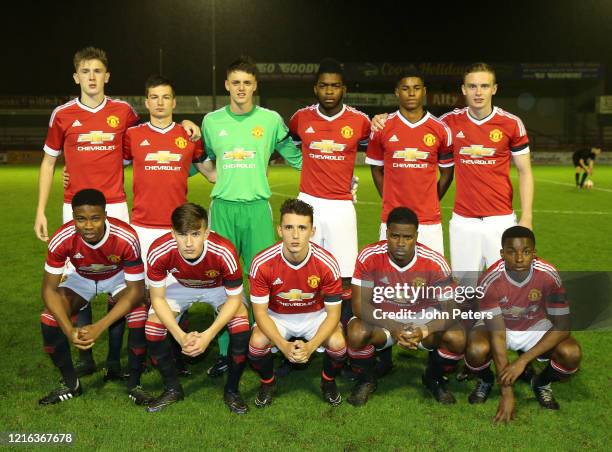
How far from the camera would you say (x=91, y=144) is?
5.03 meters

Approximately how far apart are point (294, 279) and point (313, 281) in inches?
5.1

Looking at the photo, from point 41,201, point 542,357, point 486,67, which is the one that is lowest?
point 542,357

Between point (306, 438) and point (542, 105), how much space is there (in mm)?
44260

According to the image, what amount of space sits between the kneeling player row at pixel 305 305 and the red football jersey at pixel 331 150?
2.94 ft

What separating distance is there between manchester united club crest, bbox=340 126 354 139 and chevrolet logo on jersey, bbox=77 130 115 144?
73.9 inches

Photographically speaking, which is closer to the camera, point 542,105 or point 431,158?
point 431,158

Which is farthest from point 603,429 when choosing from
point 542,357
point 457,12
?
point 457,12

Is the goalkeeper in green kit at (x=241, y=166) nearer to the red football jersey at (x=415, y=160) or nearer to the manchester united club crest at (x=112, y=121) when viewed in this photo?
the manchester united club crest at (x=112, y=121)

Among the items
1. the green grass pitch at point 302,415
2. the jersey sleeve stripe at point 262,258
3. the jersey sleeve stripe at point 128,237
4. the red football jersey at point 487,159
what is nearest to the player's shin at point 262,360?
the green grass pitch at point 302,415

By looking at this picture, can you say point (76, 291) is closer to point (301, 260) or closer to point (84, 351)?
A: point (84, 351)

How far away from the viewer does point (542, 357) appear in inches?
166

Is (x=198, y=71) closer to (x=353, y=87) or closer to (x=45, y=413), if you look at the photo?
(x=353, y=87)

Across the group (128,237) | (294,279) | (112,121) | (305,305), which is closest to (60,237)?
(128,237)

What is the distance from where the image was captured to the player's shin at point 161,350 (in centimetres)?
414
